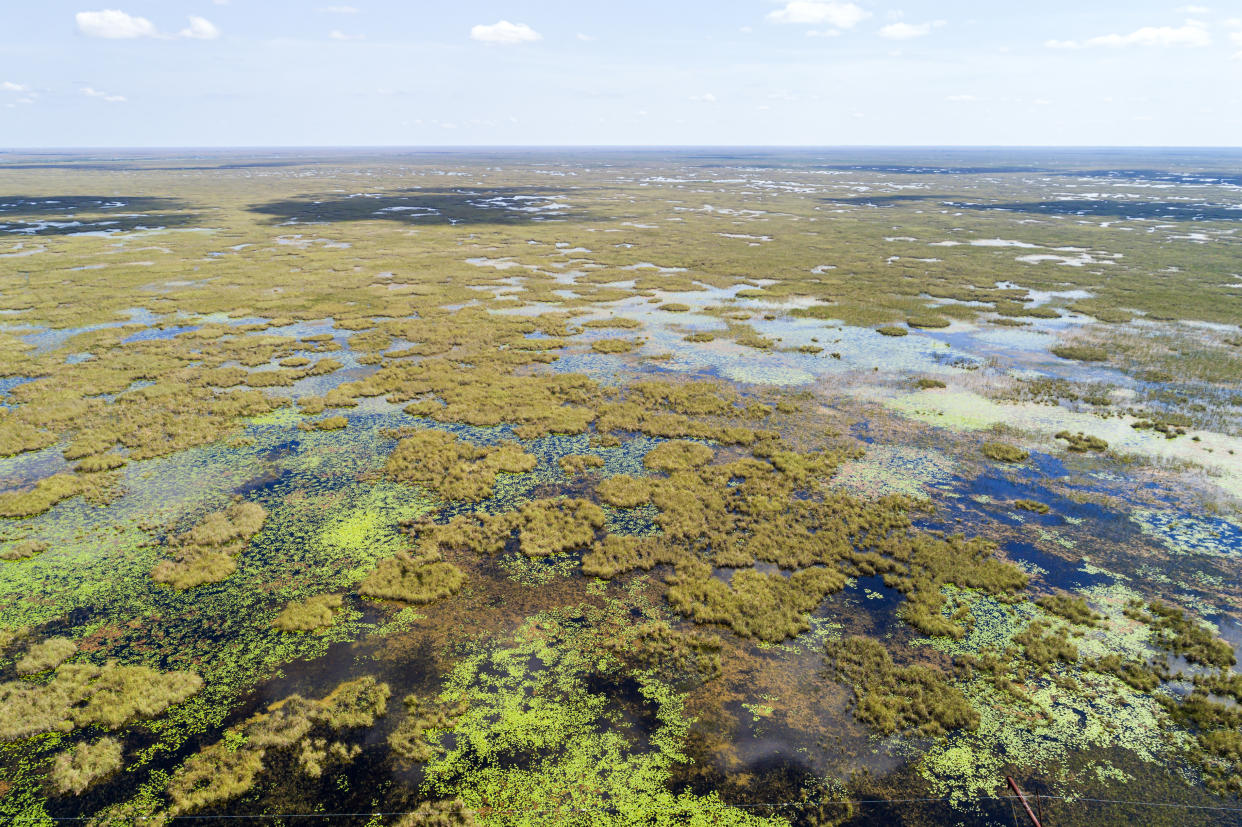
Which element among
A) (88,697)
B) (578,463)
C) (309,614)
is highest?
(578,463)

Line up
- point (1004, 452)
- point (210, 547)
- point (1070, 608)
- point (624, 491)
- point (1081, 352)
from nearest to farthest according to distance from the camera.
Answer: point (1070, 608)
point (210, 547)
point (624, 491)
point (1004, 452)
point (1081, 352)

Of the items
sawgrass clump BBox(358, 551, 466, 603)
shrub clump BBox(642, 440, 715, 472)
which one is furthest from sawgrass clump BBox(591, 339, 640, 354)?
sawgrass clump BBox(358, 551, 466, 603)

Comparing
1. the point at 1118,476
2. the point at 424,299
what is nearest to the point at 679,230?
the point at 424,299

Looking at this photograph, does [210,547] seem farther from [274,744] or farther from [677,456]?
[677,456]

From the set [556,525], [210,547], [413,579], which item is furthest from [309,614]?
[556,525]

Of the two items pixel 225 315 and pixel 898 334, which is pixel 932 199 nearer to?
pixel 898 334

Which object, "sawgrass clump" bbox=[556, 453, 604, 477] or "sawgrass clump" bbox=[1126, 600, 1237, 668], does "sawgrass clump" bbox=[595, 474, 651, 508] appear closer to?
"sawgrass clump" bbox=[556, 453, 604, 477]

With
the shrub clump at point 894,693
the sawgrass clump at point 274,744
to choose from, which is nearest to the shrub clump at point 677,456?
the shrub clump at point 894,693
